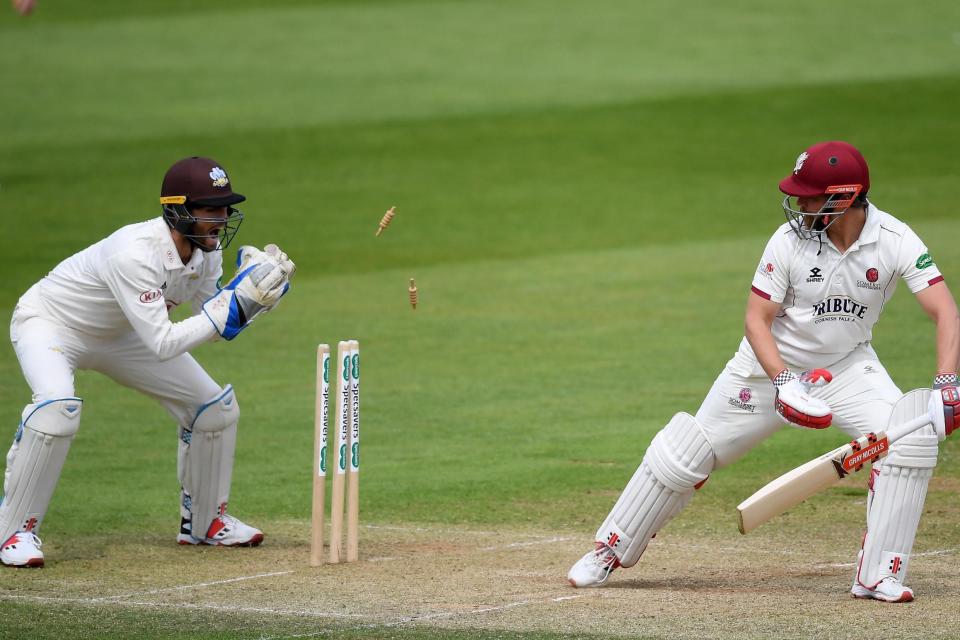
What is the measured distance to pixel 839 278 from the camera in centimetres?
638

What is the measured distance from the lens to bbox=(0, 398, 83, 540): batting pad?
280 inches

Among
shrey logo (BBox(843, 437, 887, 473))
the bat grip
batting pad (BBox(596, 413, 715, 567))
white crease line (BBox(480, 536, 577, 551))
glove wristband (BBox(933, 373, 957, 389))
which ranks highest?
glove wristband (BBox(933, 373, 957, 389))

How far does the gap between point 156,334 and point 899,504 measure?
3195mm

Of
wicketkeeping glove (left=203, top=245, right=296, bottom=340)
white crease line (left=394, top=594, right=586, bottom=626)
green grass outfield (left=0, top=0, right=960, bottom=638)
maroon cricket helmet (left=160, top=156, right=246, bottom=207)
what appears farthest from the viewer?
green grass outfield (left=0, top=0, right=960, bottom=638)

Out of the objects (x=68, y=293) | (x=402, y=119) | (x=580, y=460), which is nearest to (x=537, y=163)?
(x=402, y=119)

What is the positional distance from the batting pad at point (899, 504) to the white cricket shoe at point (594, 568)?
3.51ft

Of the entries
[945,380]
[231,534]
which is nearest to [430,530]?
[231,534]

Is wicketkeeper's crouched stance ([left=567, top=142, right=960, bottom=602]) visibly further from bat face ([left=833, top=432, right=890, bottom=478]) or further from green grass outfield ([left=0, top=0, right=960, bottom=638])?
green grass outfield ([left=0, top=0, right=960, bottom=638])

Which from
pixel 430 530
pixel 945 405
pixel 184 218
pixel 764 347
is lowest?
pixel 430 530

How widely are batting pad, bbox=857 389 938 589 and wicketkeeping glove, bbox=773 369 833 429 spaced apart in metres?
0.31

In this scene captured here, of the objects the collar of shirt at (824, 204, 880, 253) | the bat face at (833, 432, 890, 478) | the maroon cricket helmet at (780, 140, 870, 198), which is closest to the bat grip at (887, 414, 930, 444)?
the bat face at (833, 432, 890, 478)

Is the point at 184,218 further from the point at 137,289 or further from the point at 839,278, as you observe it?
the point at 839,278

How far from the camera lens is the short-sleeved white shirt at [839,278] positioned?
636 centimetres

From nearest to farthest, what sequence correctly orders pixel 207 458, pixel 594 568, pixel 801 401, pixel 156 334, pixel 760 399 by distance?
pixel 801 401, pixel 760 399, pixel 594 568, pixel 156 334, pixel 207 458
